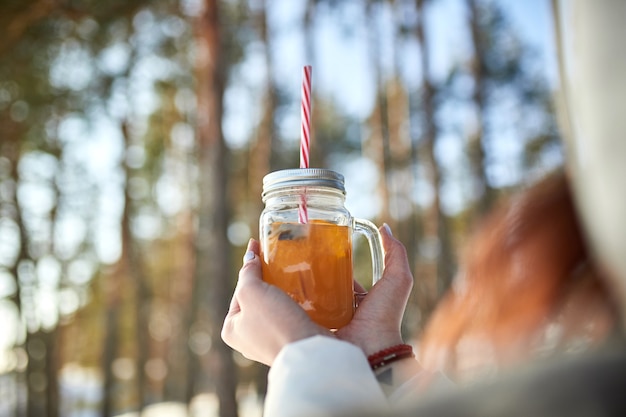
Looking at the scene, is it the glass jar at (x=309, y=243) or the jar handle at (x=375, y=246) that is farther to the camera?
the jar handle at (x=375, y=246)

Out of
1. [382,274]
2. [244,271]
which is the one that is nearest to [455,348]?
[244,271]

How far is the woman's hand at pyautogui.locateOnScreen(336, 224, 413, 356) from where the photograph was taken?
1.51 metres

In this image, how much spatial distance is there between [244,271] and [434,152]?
11213 mm

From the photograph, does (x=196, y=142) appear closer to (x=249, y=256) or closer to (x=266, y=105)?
(x=266, y=105)

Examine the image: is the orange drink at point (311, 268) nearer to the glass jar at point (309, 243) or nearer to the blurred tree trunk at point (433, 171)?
the glass jar at point (309, 243)

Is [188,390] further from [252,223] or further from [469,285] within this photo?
[469,285]

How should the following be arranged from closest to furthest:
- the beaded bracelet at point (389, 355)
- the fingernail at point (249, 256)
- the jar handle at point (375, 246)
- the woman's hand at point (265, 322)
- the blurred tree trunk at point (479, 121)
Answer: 1. the woman's hand at point (265, 322)
2. the beaded bracelet at point (389, 355)
3. the fingernail at point (249, 256)
4. the jar handle at point (375, 246)
5. the blurred tree trunk at point (479, 121)

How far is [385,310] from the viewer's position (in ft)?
5.16

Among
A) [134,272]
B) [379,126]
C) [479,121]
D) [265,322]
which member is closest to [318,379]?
[265,322]

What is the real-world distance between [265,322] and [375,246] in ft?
1.86

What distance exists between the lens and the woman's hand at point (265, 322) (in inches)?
50.0

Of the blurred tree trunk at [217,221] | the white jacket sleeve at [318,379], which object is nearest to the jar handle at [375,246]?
the white jacket sleeve at [318,379]

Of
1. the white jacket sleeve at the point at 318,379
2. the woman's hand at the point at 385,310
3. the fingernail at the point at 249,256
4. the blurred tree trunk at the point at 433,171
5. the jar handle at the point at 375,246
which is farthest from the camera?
the blurred tree trunk at the point at 433,171

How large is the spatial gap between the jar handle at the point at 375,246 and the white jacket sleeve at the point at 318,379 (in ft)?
2.06
